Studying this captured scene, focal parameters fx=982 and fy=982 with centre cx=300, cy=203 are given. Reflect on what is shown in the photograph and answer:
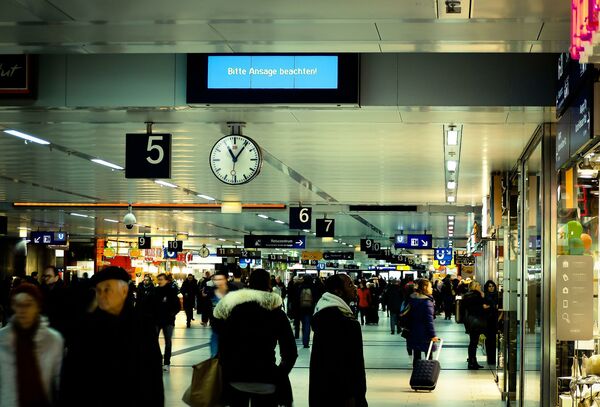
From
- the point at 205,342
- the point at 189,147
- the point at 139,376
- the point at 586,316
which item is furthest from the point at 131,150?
the point at 205,342

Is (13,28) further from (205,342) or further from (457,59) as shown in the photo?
(205,342)

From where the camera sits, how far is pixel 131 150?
38.9 feet

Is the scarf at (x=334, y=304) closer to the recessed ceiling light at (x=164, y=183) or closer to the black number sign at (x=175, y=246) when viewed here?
the recessed ceiling light at (x=164, y=183)

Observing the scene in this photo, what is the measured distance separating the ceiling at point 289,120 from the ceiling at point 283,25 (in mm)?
16

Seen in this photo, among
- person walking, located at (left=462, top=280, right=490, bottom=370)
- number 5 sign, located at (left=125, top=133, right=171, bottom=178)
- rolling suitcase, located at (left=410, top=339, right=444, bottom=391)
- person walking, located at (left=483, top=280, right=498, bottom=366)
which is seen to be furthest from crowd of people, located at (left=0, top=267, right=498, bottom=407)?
person walking, located at (left=483, top=280, right=498, bottom=366)

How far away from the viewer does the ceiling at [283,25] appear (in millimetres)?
6922

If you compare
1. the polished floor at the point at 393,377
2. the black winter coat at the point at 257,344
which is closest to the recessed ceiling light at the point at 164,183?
the polished floor at the point at 393,377

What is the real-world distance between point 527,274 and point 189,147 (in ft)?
21.3

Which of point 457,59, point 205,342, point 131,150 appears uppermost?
point 457,59

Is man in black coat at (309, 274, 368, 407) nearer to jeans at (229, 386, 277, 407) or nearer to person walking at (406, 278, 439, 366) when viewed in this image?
jeans at (229, 386, 277, 407)

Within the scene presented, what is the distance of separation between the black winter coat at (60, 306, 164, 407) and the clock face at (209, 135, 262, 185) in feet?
20.1

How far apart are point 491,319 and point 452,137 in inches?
257

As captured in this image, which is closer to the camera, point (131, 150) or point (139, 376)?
point (139, 376)

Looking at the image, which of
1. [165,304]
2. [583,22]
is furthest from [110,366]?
[165,304]
